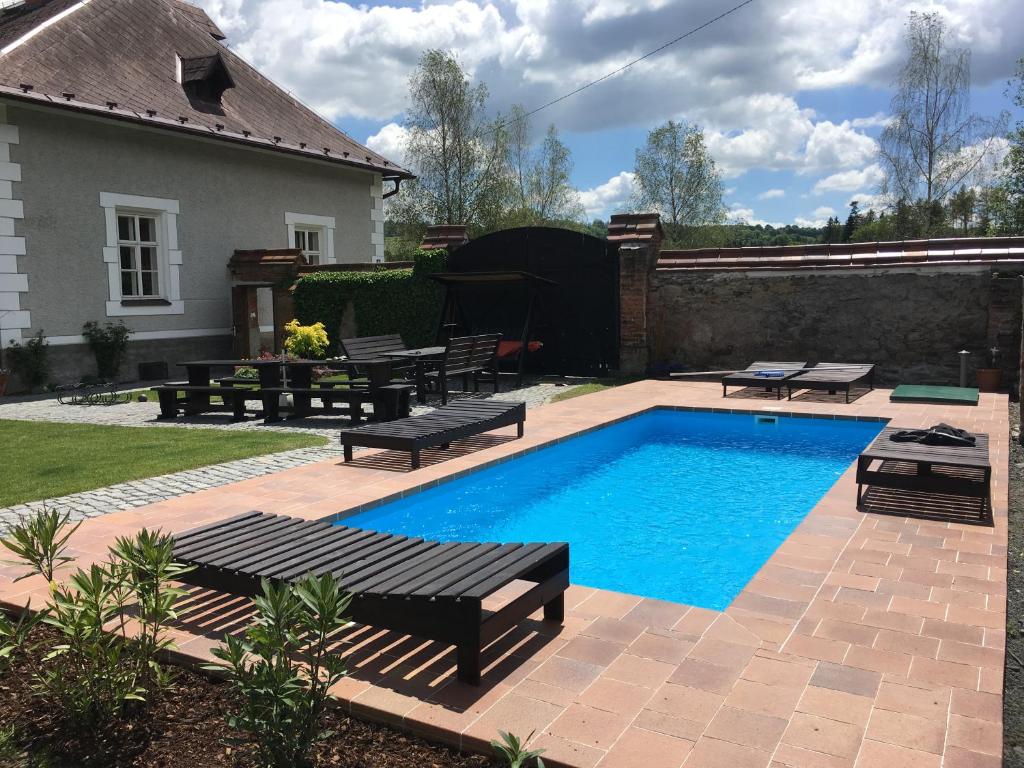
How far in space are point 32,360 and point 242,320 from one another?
4.36 m

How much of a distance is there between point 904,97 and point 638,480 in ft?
84.5

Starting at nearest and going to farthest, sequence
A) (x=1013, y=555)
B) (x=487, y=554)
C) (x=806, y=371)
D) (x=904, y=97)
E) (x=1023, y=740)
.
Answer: (x=1023, y=740) → (x=487, y=554) → (x=1013, y=555) → (x=806, y=371) → (x=904, y=97)

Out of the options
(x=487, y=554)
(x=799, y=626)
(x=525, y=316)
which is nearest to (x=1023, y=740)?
(x=799, y=626)

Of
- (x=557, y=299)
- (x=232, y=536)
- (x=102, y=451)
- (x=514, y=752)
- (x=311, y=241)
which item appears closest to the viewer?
(x=514, y=752)

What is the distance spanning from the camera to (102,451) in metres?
7.65

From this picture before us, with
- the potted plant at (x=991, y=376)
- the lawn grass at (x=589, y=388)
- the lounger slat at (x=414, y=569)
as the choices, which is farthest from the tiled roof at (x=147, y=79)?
the potted plant at (x=991, y=376)

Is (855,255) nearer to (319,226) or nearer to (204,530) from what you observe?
(204,530)

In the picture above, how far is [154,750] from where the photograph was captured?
8.21ft

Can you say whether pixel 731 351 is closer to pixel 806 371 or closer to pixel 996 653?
pixel 806 371

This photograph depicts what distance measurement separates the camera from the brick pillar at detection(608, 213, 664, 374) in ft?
43.3

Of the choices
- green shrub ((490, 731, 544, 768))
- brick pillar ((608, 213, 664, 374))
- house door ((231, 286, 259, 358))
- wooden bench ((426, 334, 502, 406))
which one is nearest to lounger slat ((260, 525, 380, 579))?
green shrub ((490, 731, 544, 768))

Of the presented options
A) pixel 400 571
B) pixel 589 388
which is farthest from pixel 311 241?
pixel 400 571

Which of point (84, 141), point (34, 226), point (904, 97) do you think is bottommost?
point (34, 226)

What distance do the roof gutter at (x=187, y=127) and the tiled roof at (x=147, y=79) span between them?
0.02 meters
